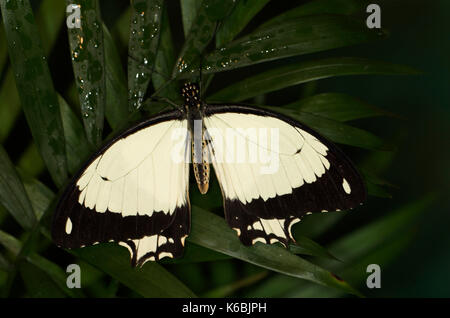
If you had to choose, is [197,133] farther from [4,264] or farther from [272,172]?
[4,264]

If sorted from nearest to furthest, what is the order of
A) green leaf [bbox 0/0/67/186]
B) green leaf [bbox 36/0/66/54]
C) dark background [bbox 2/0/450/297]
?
1. green leaf [bbox 0/0/67/186]
2. green leaf [bbox 36/0/66/54]
3. dark background [bbox 2/0/450/297]

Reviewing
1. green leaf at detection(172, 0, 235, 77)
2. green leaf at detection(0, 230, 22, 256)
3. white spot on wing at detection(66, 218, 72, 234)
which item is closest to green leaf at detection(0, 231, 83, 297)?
green leaf at detection(0, 230, 22, 256)

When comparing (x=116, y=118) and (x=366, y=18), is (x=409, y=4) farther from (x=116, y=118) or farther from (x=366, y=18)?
(x=116, y=118)

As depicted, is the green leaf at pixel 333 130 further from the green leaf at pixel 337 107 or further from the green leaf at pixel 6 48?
the green leaf at pixel 6 48

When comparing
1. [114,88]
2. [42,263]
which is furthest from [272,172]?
[42,263]

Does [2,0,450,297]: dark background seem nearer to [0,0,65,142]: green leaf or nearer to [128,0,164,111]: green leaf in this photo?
[0,0,65,142]: green leaf

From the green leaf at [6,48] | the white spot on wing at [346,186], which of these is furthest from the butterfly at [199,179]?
the green leaf at [6,48]

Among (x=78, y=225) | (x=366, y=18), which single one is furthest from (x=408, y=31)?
(x=78, y=225)
